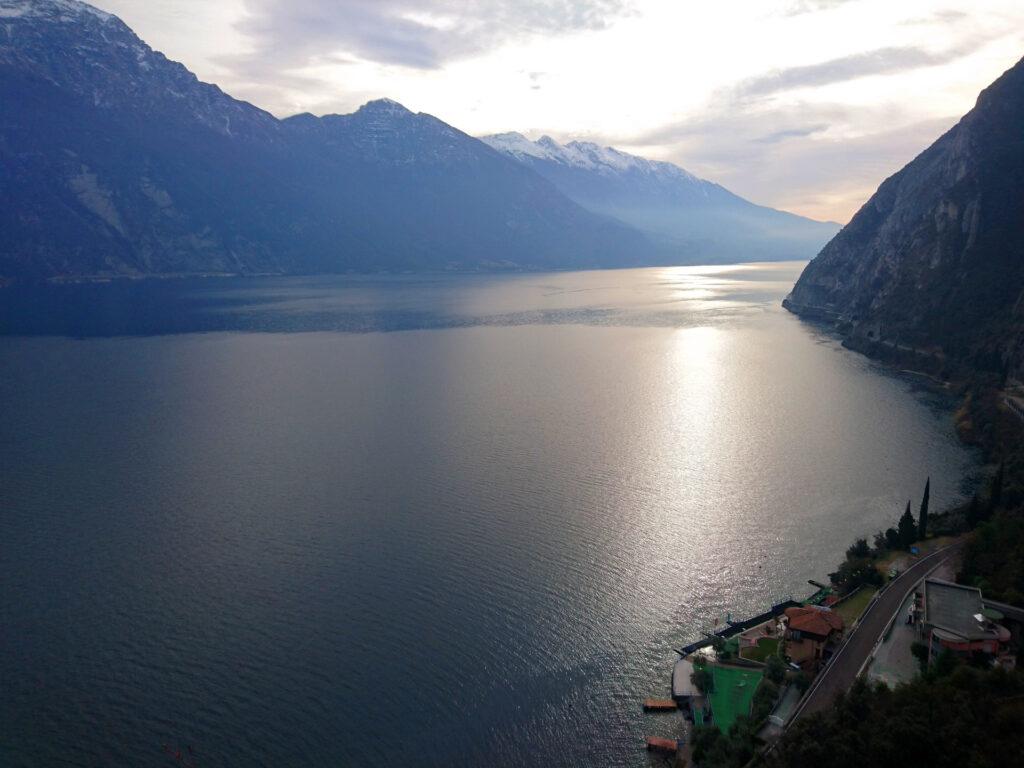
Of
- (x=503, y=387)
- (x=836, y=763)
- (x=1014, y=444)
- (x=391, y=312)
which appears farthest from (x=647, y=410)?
(x=391, y=312)

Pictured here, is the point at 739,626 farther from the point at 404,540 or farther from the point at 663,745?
the point at 404,540

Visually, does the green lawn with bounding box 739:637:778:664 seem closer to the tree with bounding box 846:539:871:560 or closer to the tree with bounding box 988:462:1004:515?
the tree with bounding box 846:539:871:560

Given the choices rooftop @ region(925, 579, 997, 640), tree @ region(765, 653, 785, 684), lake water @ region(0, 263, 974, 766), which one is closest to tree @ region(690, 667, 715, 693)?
lake water @ region(0, 263, 974, 766)

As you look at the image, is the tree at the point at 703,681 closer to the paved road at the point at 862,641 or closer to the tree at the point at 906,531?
the paved road at the point at 862,641

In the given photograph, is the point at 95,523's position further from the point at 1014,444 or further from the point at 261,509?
the point at 1014,444

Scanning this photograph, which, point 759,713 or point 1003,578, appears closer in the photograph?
point 759,713

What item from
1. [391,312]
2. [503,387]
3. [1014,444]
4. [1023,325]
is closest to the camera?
[1014,444]
